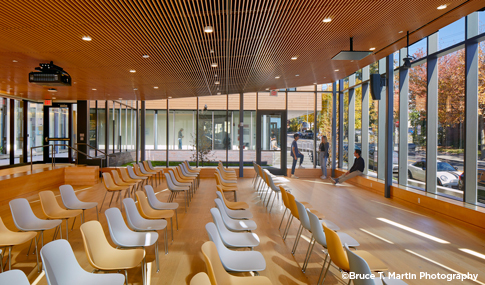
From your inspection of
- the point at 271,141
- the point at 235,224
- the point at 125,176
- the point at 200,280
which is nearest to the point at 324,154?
the point at 271,141

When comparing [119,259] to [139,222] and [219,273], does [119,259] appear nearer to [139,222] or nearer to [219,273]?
[219,273]

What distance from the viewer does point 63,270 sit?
257cm

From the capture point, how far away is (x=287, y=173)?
12.9 m

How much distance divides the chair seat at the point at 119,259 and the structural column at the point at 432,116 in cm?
701

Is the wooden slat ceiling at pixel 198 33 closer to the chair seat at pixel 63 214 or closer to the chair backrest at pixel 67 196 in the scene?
the chair backrest at pixel 67 196

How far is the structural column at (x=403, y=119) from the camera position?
838 centimetres

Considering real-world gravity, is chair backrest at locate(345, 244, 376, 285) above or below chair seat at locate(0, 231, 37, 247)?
above

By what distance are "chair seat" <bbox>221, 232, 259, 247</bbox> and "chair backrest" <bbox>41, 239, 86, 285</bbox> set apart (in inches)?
61.4

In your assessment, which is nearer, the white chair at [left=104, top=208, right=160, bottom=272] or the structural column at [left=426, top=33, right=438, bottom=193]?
the white chair at [left=104, top=208, right=160, bottom=272]

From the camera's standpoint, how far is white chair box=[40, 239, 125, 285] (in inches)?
94.2

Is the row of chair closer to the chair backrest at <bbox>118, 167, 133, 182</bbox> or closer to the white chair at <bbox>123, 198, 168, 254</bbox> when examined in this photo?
the white chair at <bbox>123, 198, 168, 254</bbox>

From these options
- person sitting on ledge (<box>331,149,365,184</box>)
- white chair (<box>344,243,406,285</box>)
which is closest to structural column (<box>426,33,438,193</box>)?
person sitting on ledge (<box>331,149,365,184</box>)

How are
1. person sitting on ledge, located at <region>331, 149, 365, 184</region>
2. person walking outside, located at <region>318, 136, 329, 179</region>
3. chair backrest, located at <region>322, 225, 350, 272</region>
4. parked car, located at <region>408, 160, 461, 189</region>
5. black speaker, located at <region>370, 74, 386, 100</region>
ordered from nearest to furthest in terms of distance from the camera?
chair backrest, located at <region>322, 225, 350, 272</region> < parked car, located at <region>408, 160, 461, 189</region> < black speaker, located at <region>370, 74, 386, 100</region> < person sitting on ledge, located at <region>331, 149, 365, 184</region> < person walking outside, located at <region>318, 136, 329, 179</region>

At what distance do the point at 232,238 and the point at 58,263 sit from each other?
1.91 m
